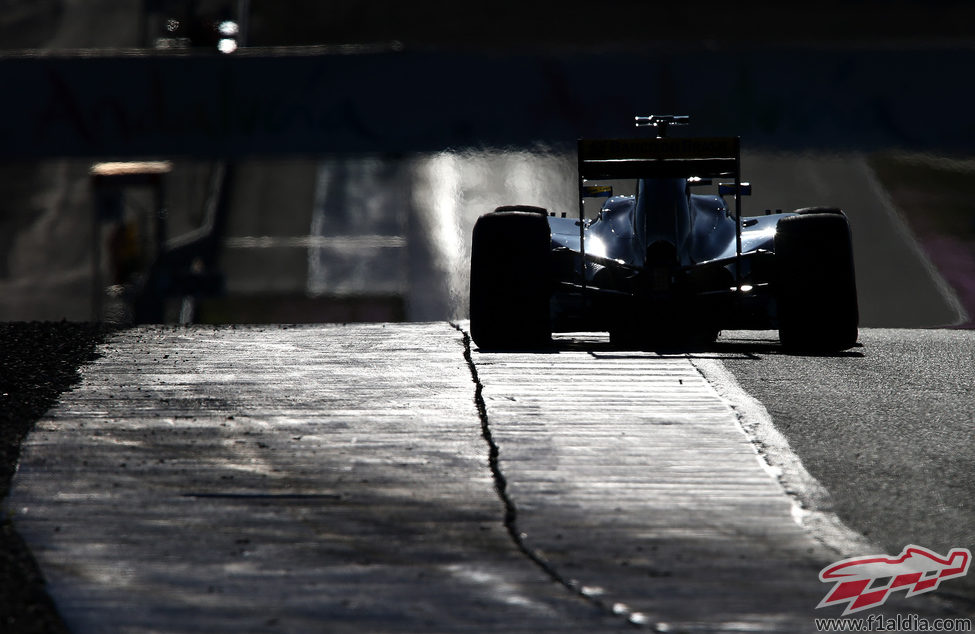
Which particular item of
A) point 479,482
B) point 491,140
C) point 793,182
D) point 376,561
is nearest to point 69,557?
point 376,561

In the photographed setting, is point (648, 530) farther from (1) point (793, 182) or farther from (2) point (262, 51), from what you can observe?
(1) point (793, 182)

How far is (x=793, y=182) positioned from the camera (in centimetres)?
3553

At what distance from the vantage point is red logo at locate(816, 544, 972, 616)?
568cm

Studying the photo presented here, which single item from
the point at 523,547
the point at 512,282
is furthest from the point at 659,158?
the point at 523,547

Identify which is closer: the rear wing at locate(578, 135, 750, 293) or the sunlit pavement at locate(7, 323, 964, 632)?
the sunlit pavement at locate(7, 323, 964, 632)

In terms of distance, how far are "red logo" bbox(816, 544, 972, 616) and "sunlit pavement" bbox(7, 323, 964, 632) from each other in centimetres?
13

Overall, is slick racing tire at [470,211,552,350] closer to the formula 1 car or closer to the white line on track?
the formula 1 car

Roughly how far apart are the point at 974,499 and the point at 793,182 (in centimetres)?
2913

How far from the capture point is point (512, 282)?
10711 millimetres

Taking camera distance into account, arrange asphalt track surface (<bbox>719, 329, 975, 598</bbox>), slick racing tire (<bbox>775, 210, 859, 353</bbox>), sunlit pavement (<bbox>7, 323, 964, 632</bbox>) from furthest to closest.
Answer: slick racing tire (<bbox>775, 210, 859, 353</bbox>) → asphalt track surface (<bbox>719, 329, 975, 598</bbox>) → sunlit pavement (<bbox>7, 323, 964, 632</bbox>)

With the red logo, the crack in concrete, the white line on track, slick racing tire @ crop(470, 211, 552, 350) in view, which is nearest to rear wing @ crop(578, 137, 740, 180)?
slick racing tire @ crop(470, 211, 552, 350)

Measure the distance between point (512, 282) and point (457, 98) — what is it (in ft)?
40.3

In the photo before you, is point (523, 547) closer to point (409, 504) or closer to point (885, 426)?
point (409, 504)

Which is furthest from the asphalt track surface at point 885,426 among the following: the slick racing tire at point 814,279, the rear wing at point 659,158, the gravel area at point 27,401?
the gravel area at point 27,401
